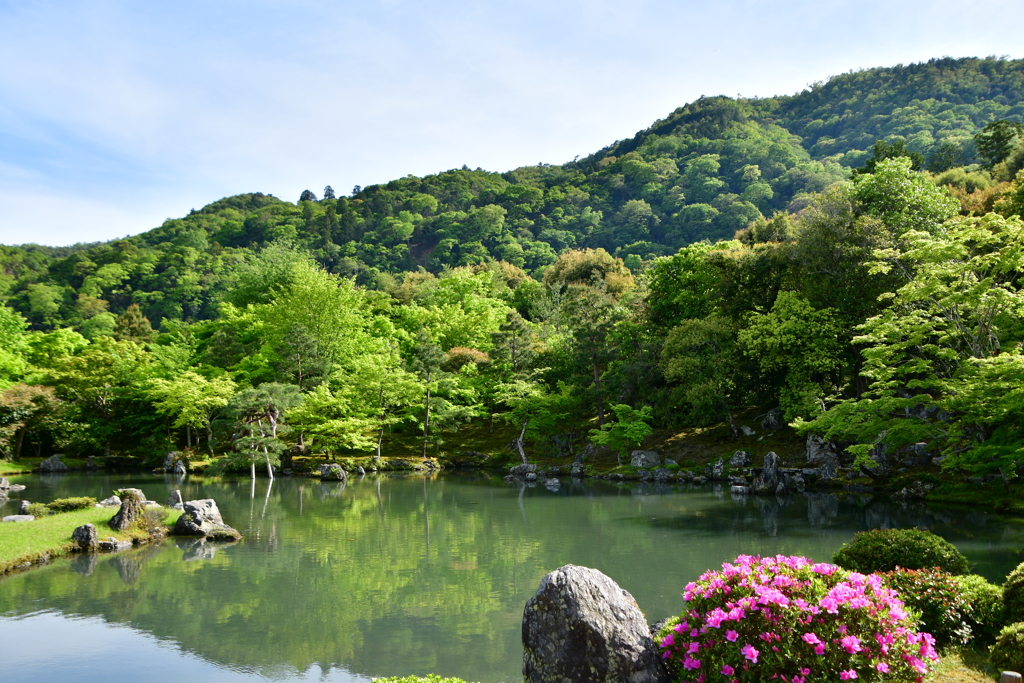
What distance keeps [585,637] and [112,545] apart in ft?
36.2

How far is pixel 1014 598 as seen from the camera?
5.75 meters

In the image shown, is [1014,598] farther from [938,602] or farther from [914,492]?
[914,492]

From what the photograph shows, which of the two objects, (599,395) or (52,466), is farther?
(599,395)

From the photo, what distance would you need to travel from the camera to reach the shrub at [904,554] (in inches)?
264

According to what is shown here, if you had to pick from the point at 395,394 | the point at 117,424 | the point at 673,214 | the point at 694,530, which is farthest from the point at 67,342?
the point at 673,214

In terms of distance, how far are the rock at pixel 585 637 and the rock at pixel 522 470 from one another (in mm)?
20252

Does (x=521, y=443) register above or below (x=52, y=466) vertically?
above

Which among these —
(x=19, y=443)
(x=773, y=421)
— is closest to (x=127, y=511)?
(x=19, y=443)

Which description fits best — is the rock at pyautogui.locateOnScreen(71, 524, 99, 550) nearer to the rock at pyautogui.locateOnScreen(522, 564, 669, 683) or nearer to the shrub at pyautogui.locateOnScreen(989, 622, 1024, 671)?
the rock at pyautogui.locateOnScreen(522, 564, 669, 683)

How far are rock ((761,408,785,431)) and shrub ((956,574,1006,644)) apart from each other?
18382mm

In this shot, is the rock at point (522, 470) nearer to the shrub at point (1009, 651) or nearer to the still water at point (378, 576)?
the still water at point (378, 576)

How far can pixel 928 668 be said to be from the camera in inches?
168

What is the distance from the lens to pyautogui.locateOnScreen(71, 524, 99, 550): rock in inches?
471

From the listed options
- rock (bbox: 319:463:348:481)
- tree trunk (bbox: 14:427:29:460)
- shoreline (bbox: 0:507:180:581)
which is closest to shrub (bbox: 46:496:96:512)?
shoreline (bbox: 0:507:180:581)
